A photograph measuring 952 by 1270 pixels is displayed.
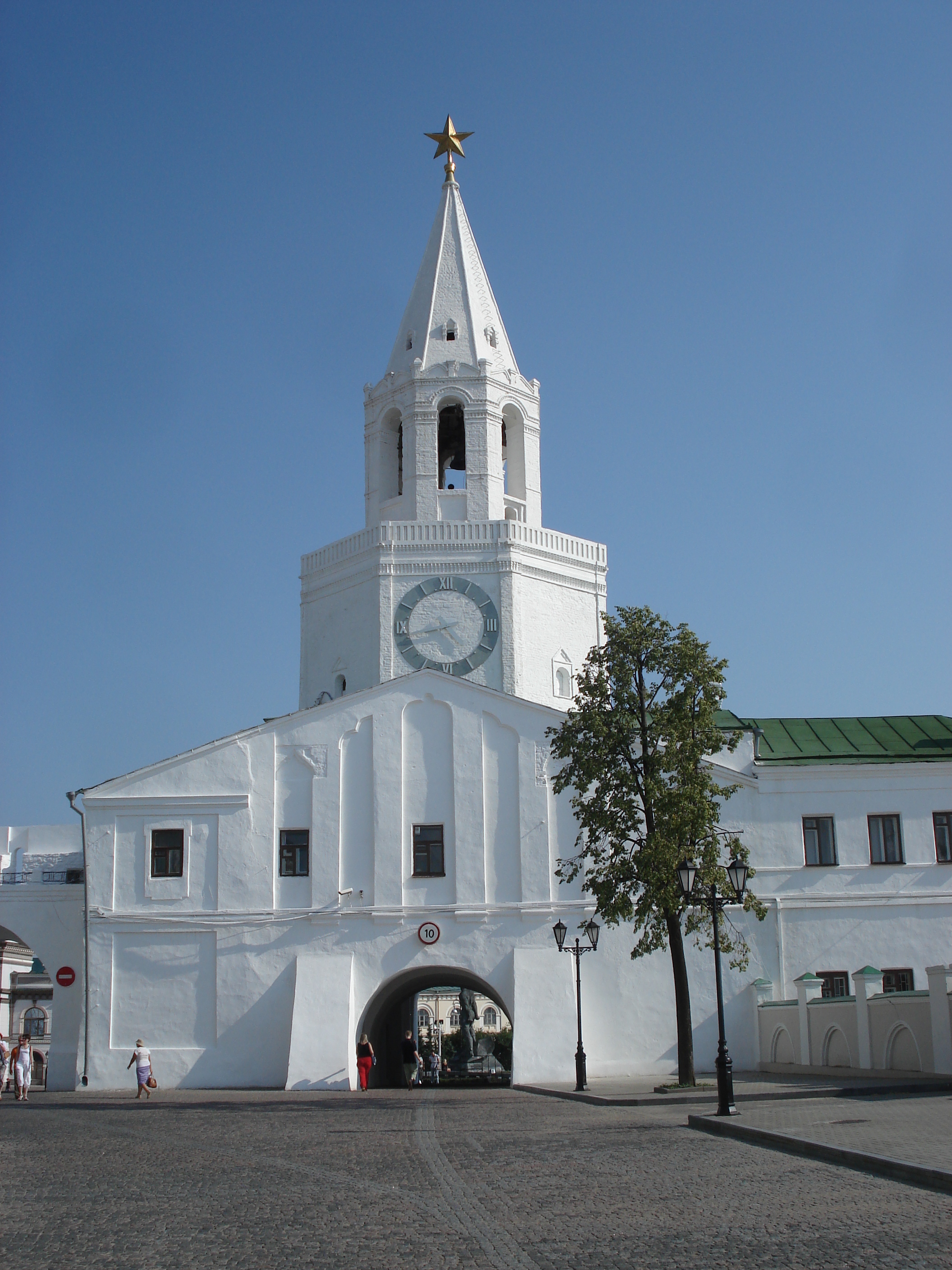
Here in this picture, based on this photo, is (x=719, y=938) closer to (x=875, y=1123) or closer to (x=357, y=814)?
(x=875, y=1123)

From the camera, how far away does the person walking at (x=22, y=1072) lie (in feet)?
98.6

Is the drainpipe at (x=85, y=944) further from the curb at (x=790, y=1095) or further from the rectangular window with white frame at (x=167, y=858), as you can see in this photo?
the curb at (x=790, y=1095)

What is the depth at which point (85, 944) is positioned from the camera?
33.6 metres

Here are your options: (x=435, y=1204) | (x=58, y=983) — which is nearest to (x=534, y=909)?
(x=58, y=983)

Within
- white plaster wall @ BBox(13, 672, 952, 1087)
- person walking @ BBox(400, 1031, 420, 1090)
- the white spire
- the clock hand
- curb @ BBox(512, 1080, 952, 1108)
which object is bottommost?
person walking @ BBox(400, 1031, 420, 1090)

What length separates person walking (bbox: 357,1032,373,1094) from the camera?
31.7m

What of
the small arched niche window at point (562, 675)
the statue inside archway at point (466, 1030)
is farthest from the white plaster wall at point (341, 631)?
the statue inside archway at point (466, 1030)

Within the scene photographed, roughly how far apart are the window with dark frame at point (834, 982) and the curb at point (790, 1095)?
10.1 m

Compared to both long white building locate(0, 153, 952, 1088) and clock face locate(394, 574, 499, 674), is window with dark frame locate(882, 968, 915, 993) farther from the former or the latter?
clock face locate(394, 574, 499, 674)

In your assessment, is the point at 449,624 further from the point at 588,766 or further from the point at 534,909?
the point at 588,766

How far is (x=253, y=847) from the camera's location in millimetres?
33781

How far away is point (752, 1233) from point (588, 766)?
55.4 ft

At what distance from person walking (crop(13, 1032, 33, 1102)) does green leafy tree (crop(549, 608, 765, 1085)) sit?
43.5 feet

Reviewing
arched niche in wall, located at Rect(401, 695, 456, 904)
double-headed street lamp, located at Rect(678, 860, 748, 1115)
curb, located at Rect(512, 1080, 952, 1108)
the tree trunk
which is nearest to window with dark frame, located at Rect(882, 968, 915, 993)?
the tree trunk
